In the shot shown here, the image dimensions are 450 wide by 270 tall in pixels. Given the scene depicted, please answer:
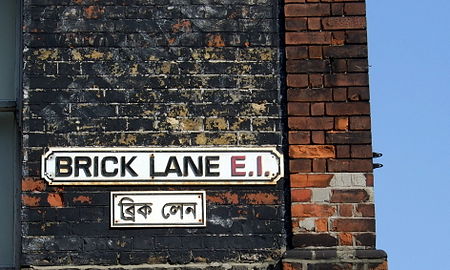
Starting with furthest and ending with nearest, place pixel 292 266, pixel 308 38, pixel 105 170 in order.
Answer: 1. pixel 308 38
2. pixel 105 170
3. pixel 292 266

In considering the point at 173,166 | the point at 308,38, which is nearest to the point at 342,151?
the point at 308,38

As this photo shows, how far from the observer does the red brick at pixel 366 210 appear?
689 cm

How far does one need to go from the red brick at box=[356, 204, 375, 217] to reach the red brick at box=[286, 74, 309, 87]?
2.90ft

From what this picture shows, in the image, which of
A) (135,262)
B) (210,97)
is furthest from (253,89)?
(135,262)

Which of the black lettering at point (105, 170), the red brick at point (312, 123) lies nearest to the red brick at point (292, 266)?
the red brick at point (312, 123)

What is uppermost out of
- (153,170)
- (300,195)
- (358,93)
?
(358,93)

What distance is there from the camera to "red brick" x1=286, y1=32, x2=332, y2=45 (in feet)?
23.4

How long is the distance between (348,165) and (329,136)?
23 centimetres

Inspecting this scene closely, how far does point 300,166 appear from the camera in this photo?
22.8 feet

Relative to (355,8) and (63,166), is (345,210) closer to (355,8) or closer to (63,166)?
(355,8)

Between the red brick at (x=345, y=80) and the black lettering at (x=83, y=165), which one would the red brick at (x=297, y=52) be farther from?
the black lettering at (x=83, y=165)

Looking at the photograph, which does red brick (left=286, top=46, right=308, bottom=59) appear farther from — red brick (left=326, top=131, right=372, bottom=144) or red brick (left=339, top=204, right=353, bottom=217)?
red brick (left=339, top=204, right=353, bottom=217)

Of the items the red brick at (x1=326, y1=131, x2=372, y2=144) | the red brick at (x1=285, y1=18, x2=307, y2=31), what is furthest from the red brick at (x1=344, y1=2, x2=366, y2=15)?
the red brick at (x1=326, y1=131, x2=372, y2=144)

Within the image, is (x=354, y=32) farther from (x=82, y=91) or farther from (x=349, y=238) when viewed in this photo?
(x=82, y=91)
